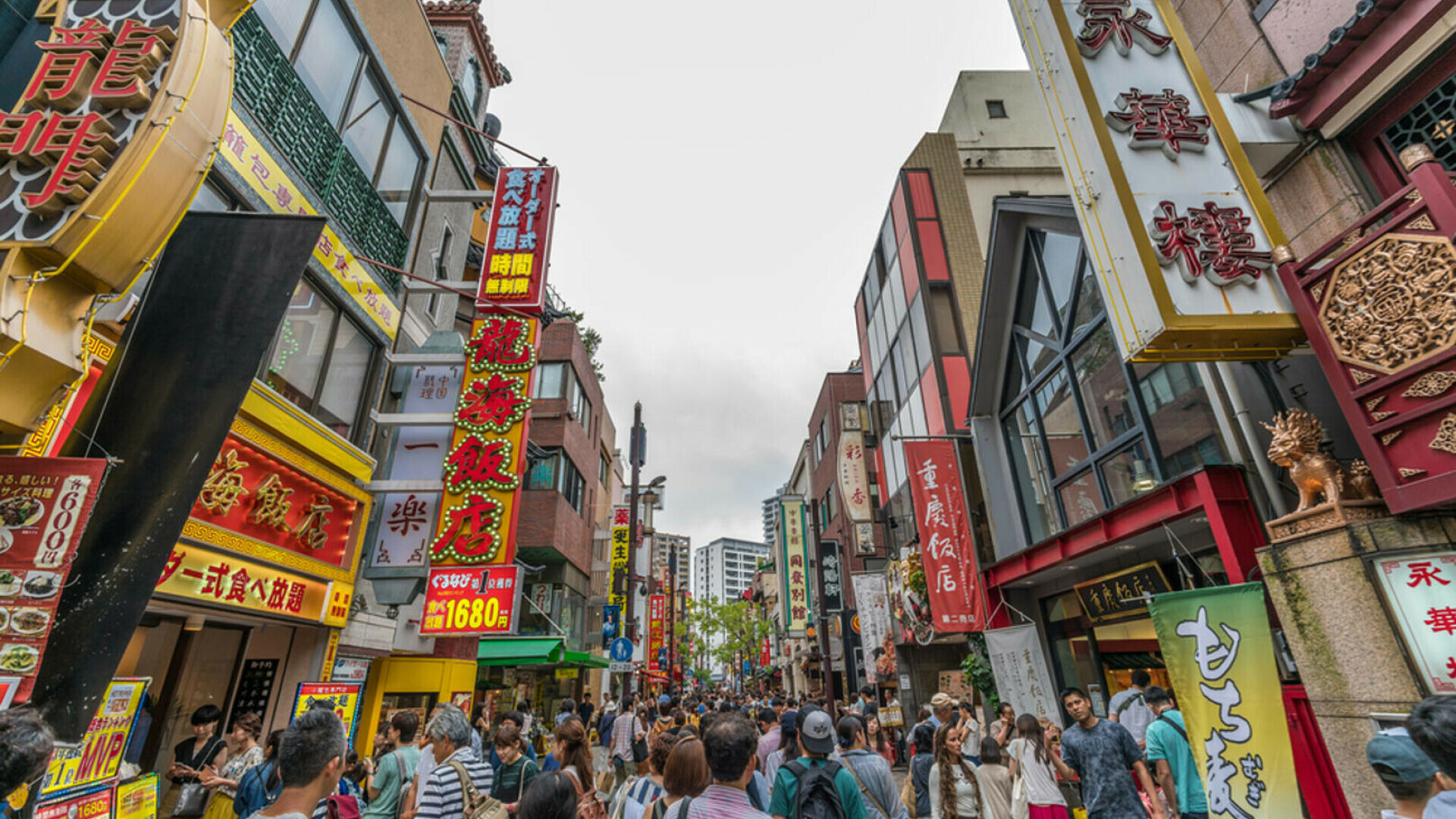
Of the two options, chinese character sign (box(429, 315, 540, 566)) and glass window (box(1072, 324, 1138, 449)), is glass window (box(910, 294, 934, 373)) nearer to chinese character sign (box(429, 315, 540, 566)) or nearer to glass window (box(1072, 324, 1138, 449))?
glass window (box(1072, 324, 1138, 449))

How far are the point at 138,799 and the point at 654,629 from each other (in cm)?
4175

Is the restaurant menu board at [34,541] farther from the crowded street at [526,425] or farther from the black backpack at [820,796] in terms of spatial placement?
the black backpack at [820,796]

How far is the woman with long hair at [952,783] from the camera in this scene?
5.85 metres

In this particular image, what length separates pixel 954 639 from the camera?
17.0 metres

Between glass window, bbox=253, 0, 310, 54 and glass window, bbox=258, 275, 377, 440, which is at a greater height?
glass window, bbox=253, 0, 310, 54

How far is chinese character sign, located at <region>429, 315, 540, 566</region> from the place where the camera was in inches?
384

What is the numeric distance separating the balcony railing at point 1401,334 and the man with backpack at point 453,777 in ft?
24.2

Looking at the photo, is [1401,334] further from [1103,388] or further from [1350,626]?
[1103,388]

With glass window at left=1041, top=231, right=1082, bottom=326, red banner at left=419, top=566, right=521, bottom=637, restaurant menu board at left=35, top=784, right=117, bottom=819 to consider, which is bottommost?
restaurant menu board at left=35, top=784, right=117, bottom=819

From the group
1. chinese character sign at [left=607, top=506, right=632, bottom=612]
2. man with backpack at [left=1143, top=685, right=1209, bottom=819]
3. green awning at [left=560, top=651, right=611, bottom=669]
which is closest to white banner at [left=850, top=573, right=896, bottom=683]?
green awning at [left=560, top=651, right=611, bottom=669]

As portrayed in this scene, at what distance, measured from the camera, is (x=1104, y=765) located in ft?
17.7

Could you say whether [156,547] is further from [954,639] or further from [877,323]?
[877,323]

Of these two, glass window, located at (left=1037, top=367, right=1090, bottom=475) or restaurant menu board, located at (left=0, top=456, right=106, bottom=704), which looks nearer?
restaurant menu board, located at (left=0, top=456, right=106, bottom=704)

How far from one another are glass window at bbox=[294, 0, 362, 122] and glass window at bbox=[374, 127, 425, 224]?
144 centimetres
